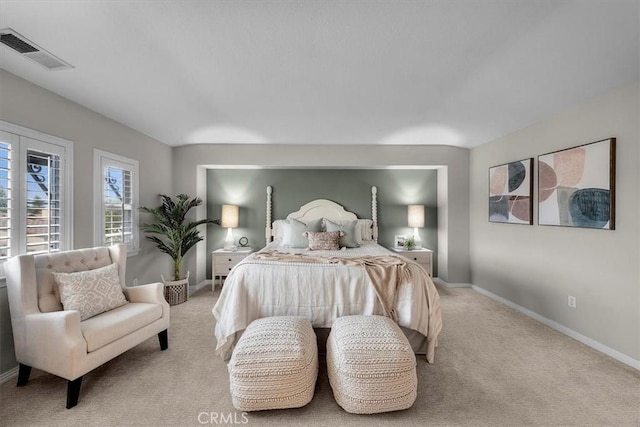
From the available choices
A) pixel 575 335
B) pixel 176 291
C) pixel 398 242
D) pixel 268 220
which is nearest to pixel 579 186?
pixel 575 335

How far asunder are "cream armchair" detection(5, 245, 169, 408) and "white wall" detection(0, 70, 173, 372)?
0.37m

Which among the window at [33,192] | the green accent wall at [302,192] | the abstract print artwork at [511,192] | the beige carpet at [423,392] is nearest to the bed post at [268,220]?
the green accent wall at [302,192]

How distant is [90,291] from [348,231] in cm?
306

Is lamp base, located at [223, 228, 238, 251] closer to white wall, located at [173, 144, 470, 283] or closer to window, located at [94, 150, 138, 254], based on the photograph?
white wall, located at [173, 144, 470, 283]

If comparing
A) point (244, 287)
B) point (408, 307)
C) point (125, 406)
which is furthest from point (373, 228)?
point (125, 406)

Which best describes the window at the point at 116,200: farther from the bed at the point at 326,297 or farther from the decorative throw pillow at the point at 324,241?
the decorative throw pillow at the point at 324,241

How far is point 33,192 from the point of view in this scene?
98.0 inches

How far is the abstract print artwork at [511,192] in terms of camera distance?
→ 3.54 meters

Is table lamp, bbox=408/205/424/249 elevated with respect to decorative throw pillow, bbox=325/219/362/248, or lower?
elevated

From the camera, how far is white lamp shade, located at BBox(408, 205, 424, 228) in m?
4.74

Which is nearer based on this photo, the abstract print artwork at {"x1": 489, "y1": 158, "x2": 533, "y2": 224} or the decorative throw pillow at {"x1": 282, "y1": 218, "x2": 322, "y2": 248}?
the abstract print artwork at {"x1": 489, "y1": 158, "x2": 533, "y2": 224}

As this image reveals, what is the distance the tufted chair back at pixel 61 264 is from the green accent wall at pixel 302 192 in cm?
231

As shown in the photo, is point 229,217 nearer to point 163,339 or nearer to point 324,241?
point 324,241

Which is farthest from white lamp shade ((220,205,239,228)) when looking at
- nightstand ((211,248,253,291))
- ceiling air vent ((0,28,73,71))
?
ceiling air vent ((0,28,73,71))
